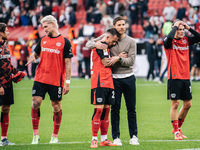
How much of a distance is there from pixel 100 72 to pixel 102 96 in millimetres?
426

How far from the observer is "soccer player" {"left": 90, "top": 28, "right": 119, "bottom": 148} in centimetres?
801

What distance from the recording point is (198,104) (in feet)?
48.3

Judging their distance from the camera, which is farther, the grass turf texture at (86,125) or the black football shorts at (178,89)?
the black football shorts at (178,89)

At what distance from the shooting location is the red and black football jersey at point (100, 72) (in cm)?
806

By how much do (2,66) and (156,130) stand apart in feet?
11.9

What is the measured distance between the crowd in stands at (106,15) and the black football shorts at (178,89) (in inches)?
587

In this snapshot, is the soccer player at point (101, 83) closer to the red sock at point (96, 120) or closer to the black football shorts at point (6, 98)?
the red sock at point (96, 120)

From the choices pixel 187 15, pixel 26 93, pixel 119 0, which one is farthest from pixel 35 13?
pixel 26 93

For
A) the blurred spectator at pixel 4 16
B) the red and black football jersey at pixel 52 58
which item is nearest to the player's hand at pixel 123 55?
the red and black football jersey at pixel 52 58

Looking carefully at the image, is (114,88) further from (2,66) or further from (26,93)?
(26,93)

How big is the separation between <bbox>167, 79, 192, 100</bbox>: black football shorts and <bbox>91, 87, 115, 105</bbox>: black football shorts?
1500 mm

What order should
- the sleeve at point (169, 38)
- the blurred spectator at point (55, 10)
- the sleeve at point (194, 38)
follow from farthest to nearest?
1. the blurred spectator at point (55, 10)
2. the sleeve at point (194, 38)
3. the sleeve at point (169, 38)

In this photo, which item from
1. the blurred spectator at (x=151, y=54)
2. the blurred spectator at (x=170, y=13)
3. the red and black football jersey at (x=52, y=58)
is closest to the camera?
the red and black football jersey at (x=52, y=58)

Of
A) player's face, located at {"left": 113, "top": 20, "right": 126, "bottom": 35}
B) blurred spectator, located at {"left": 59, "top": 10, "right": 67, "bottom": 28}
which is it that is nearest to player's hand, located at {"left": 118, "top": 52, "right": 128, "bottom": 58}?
player's face, located at {"left": 113, "top": 20, "right": 126, "bottom": 35}
